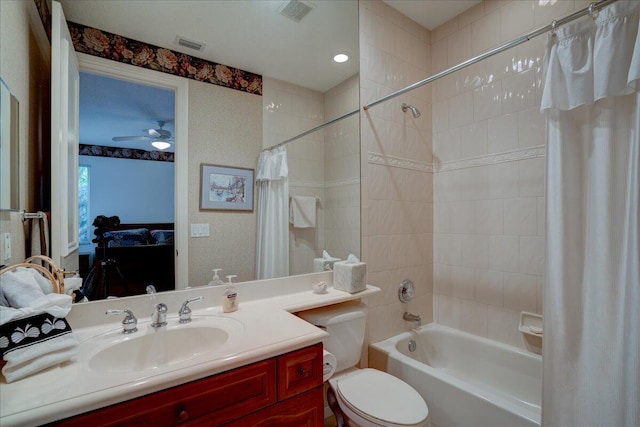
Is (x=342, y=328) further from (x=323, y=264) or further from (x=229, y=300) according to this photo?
(x=229, y=300)

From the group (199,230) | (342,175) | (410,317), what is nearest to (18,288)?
(199,230)

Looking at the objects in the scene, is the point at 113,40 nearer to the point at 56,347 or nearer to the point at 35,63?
the point at 35,63

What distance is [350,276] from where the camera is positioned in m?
1.70

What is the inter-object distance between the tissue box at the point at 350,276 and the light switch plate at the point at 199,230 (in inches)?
30.0

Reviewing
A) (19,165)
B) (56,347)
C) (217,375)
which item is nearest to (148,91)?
(19,165)

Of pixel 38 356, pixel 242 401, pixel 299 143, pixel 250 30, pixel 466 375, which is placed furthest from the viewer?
pixel 466 375

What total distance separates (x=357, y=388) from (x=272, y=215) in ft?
3.27

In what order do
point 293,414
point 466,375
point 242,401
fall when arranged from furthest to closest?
point 466,375 < point 293,414 < point 242,401

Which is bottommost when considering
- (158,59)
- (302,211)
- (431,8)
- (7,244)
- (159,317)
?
(159,317)

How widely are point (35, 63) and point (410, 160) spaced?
207 cm

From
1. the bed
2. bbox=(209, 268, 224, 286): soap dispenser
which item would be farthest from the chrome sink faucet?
bbox=(209, 268, 224, 286): soap dispenser

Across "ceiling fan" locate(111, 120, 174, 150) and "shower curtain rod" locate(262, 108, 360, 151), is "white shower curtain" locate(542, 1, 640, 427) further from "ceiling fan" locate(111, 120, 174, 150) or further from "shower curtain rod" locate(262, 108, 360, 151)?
"ceiling fan" locate(111, 120, 174, 150)

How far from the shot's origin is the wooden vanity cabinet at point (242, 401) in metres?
0.79

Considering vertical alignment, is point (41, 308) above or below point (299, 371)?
above
